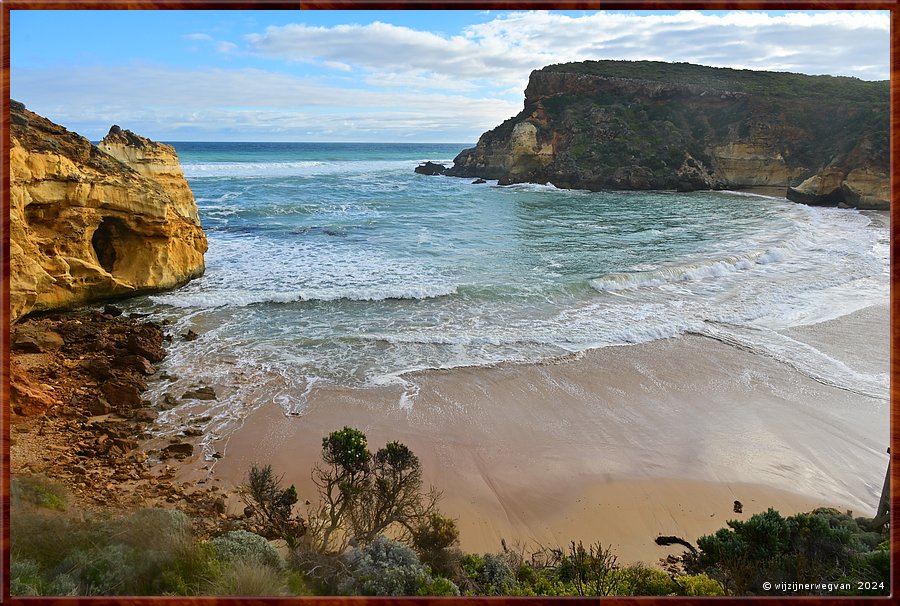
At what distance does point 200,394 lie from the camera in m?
5.10

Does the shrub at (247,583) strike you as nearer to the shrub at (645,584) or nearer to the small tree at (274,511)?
the small tree at (274,511)

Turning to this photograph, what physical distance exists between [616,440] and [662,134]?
28.4 m

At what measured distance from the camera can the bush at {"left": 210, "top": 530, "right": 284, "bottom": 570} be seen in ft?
8.36

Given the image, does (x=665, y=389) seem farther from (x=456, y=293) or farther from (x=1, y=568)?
(x=1, y=568)

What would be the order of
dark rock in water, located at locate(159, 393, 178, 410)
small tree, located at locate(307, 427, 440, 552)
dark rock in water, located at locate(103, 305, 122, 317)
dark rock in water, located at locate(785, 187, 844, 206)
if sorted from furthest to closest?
1. dark rock in water, located at locate(785, 187, 844, 206)
2. dark rock in water, located at locate(103, 305, 122, 317)
3. dark rock in water, located at locate(159, 393, 178, 410)
4. small tree, located at locate(307, 427, 440, 552)

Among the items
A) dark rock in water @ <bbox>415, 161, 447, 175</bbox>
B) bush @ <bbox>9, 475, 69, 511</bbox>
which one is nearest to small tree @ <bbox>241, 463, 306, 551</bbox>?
bush @ <bbox>9, 475, 69, 511</bbox>

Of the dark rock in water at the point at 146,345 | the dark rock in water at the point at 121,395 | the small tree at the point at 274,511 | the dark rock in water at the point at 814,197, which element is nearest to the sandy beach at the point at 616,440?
the small tree at the point at 274,511

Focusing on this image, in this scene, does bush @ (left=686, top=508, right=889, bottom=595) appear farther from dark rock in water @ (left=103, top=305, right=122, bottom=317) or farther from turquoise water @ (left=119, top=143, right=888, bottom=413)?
dark rock in water @ (left=103, top=305, right=122, bottom=317)

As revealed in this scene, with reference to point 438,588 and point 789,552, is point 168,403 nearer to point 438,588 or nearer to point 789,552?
point 438,588

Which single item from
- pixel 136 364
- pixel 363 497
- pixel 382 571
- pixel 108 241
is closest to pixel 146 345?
pixel 136 364

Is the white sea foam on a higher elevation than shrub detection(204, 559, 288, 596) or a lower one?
higher

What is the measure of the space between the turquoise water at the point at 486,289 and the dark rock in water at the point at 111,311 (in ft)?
1.44

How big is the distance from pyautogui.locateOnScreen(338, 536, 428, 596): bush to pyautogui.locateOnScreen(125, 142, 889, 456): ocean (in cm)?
239

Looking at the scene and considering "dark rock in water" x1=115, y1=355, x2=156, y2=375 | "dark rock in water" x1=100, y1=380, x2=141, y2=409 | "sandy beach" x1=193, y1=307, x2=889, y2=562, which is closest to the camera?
"sandy beach" x1=193, y1=307, x2=889, y2=562
